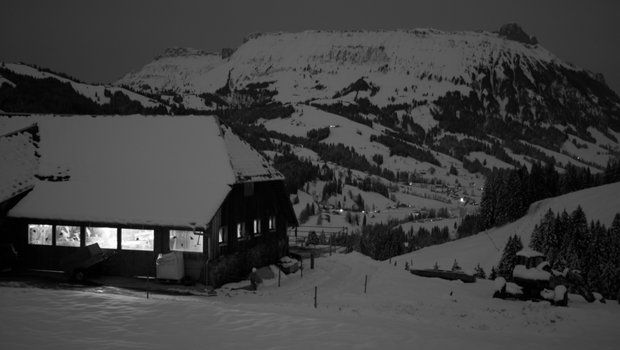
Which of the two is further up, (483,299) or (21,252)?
(21,252)

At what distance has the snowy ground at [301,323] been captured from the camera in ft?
47.1

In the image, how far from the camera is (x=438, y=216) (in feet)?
458

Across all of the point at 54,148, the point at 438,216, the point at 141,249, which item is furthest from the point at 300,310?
the point at 438,216

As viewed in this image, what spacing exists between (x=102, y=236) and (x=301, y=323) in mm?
16997

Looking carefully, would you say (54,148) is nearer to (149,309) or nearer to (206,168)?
(206,168)

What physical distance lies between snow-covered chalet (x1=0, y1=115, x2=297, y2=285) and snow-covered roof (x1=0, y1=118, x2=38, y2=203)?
6cm

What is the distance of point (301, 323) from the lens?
653 inches

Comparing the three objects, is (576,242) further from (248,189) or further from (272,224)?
(248,189)

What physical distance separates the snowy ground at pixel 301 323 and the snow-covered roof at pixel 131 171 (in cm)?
556

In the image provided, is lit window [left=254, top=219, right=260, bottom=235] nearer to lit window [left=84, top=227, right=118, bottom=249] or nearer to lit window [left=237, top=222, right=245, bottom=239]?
lit window [left=237, top=222, right=245, bottom=239]

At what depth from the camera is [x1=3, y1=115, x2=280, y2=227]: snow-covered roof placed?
2854cm

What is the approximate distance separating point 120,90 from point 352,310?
10910 centimetres

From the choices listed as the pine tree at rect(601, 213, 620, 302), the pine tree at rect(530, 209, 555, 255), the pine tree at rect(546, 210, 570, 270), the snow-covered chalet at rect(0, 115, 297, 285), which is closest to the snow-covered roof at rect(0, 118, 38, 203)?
the snow-covered chalet at rect(0, 115, 297, 285)

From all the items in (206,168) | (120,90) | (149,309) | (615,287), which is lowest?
(615,287)
